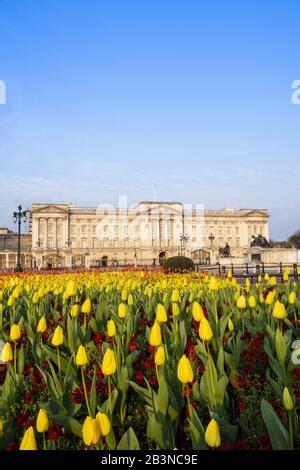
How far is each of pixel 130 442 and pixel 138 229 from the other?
87574 millimetres

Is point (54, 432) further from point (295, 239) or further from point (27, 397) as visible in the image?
point (295, 239)

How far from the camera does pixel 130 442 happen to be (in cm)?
174

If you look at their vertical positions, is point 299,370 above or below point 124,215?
below

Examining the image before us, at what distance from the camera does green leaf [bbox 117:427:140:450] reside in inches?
68.1

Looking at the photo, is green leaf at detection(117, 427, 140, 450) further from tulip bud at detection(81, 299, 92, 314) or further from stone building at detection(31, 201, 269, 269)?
stone building at detection(31, 201, 269, 269)

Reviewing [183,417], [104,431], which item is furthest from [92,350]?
[104,431]

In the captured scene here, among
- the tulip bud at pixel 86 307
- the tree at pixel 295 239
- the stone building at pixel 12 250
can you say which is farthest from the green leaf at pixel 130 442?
the tree at pixel 295 239

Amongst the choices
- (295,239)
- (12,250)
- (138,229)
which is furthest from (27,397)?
(295,239)

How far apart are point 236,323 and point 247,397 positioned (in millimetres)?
1488

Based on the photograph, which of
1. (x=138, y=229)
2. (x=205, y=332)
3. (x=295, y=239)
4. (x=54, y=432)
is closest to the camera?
(x=54, y=432)

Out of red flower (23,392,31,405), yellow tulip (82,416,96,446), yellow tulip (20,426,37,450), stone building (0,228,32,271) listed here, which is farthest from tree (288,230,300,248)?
yellow tulip (20,426,37,450)

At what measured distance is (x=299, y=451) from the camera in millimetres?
1700

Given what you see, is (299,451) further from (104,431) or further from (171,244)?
(171,244)

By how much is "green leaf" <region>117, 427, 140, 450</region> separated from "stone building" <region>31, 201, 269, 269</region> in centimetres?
7495
